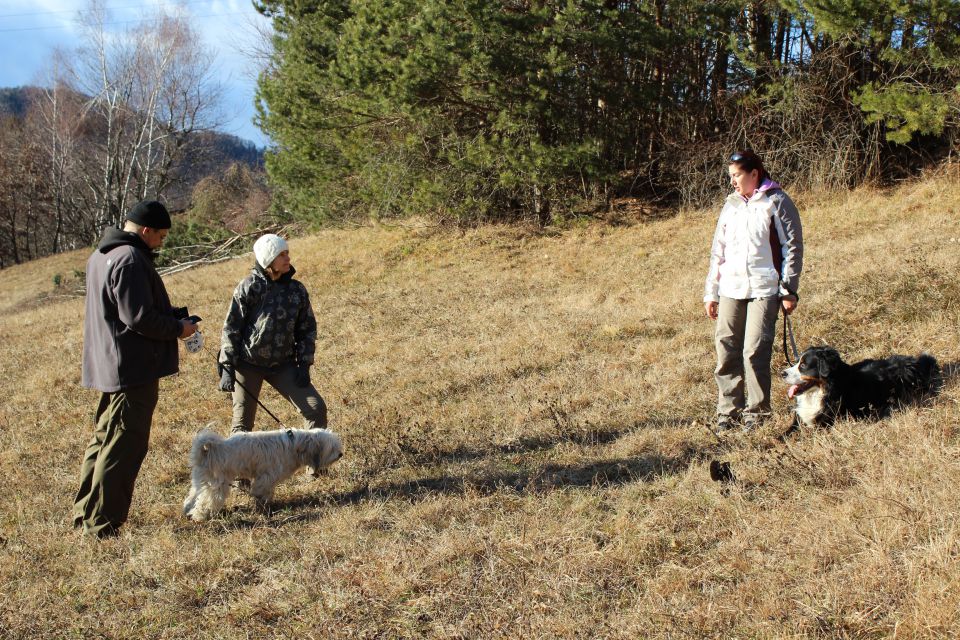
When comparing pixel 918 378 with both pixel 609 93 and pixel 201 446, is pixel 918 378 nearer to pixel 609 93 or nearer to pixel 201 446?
pixel 201 446

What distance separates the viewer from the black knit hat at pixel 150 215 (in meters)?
3.96

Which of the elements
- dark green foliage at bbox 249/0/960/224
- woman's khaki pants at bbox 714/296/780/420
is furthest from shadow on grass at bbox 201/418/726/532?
dark green foliage at bbox 249/0/960/224

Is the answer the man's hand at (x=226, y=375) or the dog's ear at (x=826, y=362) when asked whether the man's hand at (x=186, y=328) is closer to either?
the man's hand at (x=226, y=375)

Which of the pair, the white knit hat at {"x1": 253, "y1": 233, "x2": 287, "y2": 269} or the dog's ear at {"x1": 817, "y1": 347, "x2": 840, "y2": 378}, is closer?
the dog's ear at {"x1": 817, "y1": 347, "x2": 840, "y2": 378}

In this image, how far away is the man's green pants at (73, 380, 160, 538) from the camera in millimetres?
3896

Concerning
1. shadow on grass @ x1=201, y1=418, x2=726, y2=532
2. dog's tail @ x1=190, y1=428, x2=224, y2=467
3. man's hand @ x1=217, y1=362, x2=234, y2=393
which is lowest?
shadow on grass @ x1=201, y1=418, x2=726, y2=532

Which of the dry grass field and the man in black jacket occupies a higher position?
the man in black jacket

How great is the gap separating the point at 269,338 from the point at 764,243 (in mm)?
3255

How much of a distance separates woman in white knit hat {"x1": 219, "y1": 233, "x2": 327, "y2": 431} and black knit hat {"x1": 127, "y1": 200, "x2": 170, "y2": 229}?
2.02 ft

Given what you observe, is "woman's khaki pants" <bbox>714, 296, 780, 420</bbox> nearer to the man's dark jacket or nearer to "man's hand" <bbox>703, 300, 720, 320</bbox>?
"man's hand" <bbox>703, 300, 720, 320</bbox>

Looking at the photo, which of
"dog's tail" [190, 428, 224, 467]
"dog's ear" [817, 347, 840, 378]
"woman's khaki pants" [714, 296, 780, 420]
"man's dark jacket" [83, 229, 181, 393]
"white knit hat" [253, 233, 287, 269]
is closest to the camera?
"man's dark jacket" [83, 229, 181, 393]

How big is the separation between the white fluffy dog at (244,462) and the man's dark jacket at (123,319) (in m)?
0.59

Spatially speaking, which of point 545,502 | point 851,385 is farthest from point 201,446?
point 851,385

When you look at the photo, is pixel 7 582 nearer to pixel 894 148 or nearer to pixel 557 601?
pixel 557 601
